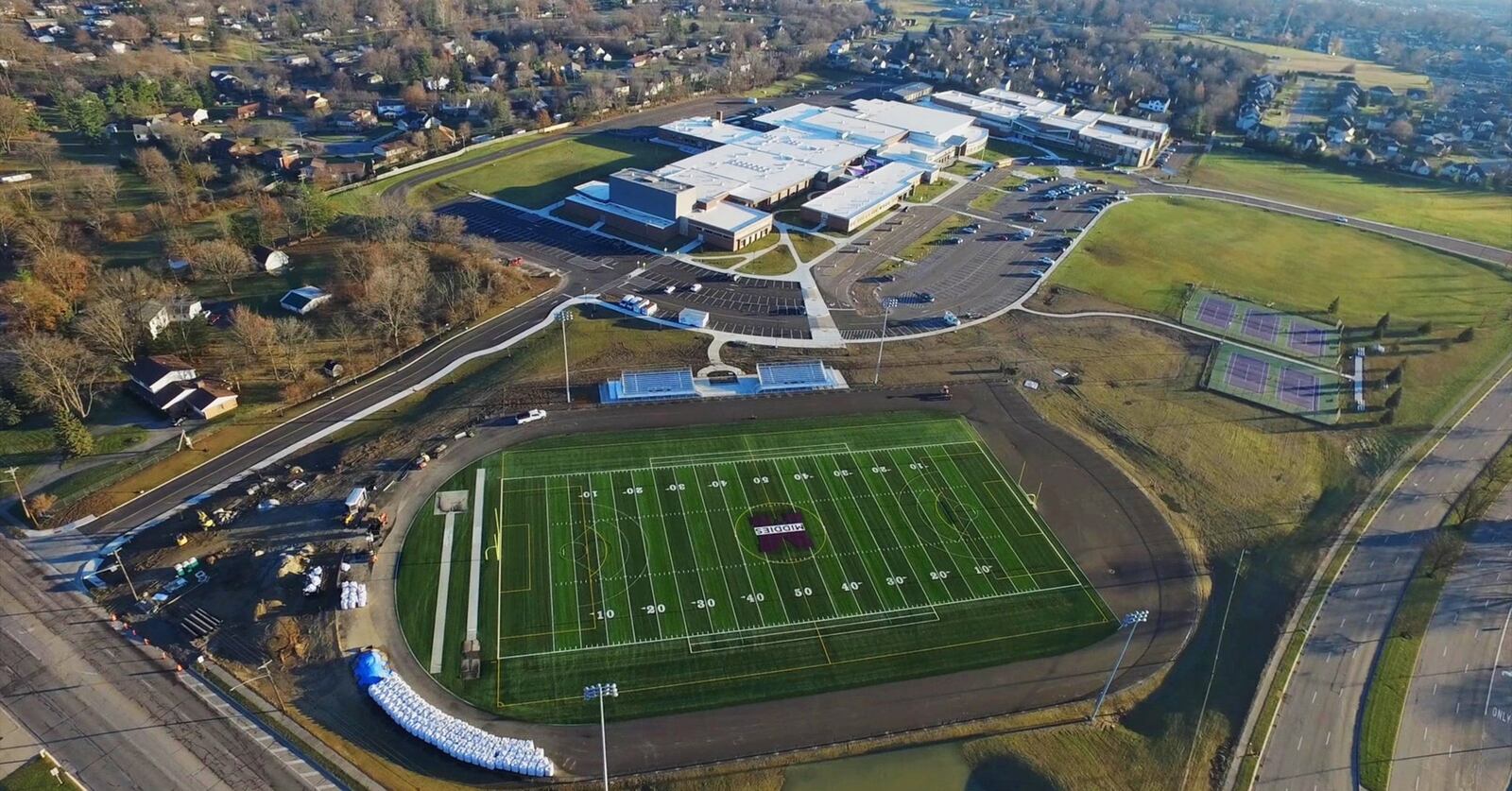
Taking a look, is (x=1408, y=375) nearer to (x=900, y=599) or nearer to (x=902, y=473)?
(x=902, y=473)

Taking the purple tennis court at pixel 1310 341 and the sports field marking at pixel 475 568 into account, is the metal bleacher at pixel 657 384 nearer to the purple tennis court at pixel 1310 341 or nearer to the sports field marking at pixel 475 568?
the sports field marking at pixel 475 568

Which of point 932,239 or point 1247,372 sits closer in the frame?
point 1247,372

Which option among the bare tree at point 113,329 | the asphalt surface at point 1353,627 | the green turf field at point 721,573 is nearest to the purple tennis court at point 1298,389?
the asphalt surface at point 1353,627

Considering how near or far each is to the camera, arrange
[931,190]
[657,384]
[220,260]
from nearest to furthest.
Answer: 1. [657,384]
2. [220,260]
3. [931,190]

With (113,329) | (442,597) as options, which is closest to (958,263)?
(442,597)

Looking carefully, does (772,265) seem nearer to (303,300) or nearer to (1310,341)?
(303,300)

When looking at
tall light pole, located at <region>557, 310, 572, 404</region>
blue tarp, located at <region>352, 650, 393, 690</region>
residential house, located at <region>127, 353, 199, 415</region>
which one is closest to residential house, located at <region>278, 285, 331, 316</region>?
residential house, located at <region>127, 353, 199, 415</region>

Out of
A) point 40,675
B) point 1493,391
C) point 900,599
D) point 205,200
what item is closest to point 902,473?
point 900,599
